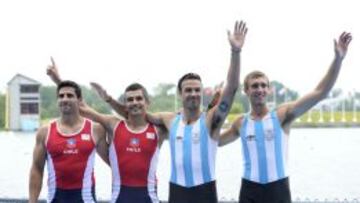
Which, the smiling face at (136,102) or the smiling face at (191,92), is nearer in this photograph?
the smiling face at (191,92)

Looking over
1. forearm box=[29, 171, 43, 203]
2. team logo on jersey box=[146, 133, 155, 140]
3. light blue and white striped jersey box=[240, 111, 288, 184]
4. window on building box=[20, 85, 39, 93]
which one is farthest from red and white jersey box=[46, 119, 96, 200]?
window on building box=[20, 85, 39, 93]

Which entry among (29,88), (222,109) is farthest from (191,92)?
(29,88)

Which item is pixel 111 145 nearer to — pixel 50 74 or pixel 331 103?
pixel 50 74

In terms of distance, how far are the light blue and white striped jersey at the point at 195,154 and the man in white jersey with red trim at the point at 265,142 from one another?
375 millimetres

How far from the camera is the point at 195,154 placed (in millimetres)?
6883

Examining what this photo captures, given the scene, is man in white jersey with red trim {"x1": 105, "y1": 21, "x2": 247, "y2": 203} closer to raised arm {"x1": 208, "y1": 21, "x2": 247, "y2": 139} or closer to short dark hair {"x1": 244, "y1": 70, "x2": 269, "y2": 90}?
raised arm {"x1": 208, "y1": 21, "x2": 247, "y2": 139}

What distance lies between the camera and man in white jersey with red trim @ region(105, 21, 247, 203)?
6.81 meters

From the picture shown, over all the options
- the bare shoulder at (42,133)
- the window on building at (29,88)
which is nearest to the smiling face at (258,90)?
the bare shoulder at (42,133)

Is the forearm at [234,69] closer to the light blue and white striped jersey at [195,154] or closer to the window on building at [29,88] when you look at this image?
the light blue and white striped jersey at [195,154]

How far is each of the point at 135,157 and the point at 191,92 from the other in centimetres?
97

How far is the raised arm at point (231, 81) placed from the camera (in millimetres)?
6523

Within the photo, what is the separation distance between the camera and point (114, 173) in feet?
23.7

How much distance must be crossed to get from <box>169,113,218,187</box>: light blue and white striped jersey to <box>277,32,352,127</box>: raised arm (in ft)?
2.61

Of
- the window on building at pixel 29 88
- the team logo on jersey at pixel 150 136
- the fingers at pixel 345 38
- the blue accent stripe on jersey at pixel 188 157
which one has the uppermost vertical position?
the window on building at pixel 29 88
